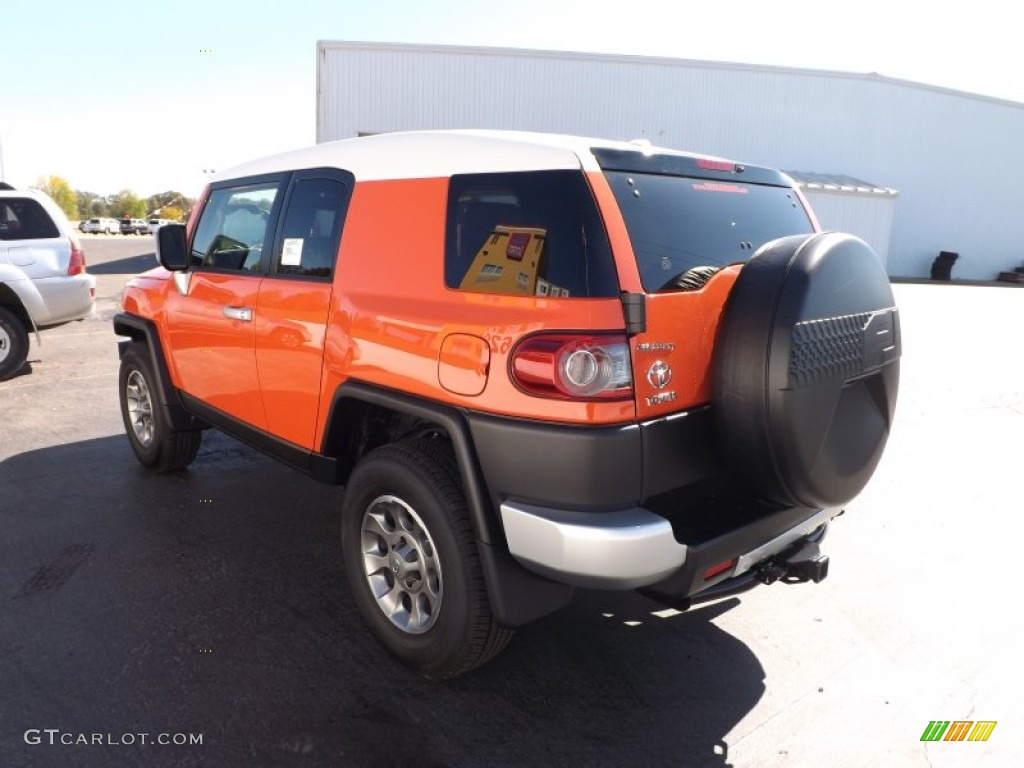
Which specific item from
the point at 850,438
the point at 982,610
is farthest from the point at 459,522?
the point at 982,610

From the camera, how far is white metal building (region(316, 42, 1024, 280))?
2508cm

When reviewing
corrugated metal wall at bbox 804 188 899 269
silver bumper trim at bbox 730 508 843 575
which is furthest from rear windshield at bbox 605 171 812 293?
corrugated metal wall at bbox 804 188 899 269

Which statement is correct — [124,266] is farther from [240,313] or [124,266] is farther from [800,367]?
[800,367]

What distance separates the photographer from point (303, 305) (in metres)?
3.11

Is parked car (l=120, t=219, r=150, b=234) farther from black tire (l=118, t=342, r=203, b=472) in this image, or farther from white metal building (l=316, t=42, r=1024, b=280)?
black tire (l=118, t=342, r=203, b=472)

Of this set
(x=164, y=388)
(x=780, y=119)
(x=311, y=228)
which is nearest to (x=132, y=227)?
(x=780, y=119)

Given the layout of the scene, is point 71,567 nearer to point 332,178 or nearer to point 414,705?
point 414,705

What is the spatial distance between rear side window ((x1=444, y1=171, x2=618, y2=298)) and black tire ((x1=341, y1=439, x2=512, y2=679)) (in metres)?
0.69

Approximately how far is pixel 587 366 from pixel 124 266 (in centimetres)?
2662

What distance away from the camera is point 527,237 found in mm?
2332

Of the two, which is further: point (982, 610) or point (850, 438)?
point (982, 610)

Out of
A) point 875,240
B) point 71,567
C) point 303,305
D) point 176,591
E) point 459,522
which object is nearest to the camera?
point 459,522

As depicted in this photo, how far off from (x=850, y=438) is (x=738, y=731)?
1.09 m

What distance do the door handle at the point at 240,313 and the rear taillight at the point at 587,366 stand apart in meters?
1.91
